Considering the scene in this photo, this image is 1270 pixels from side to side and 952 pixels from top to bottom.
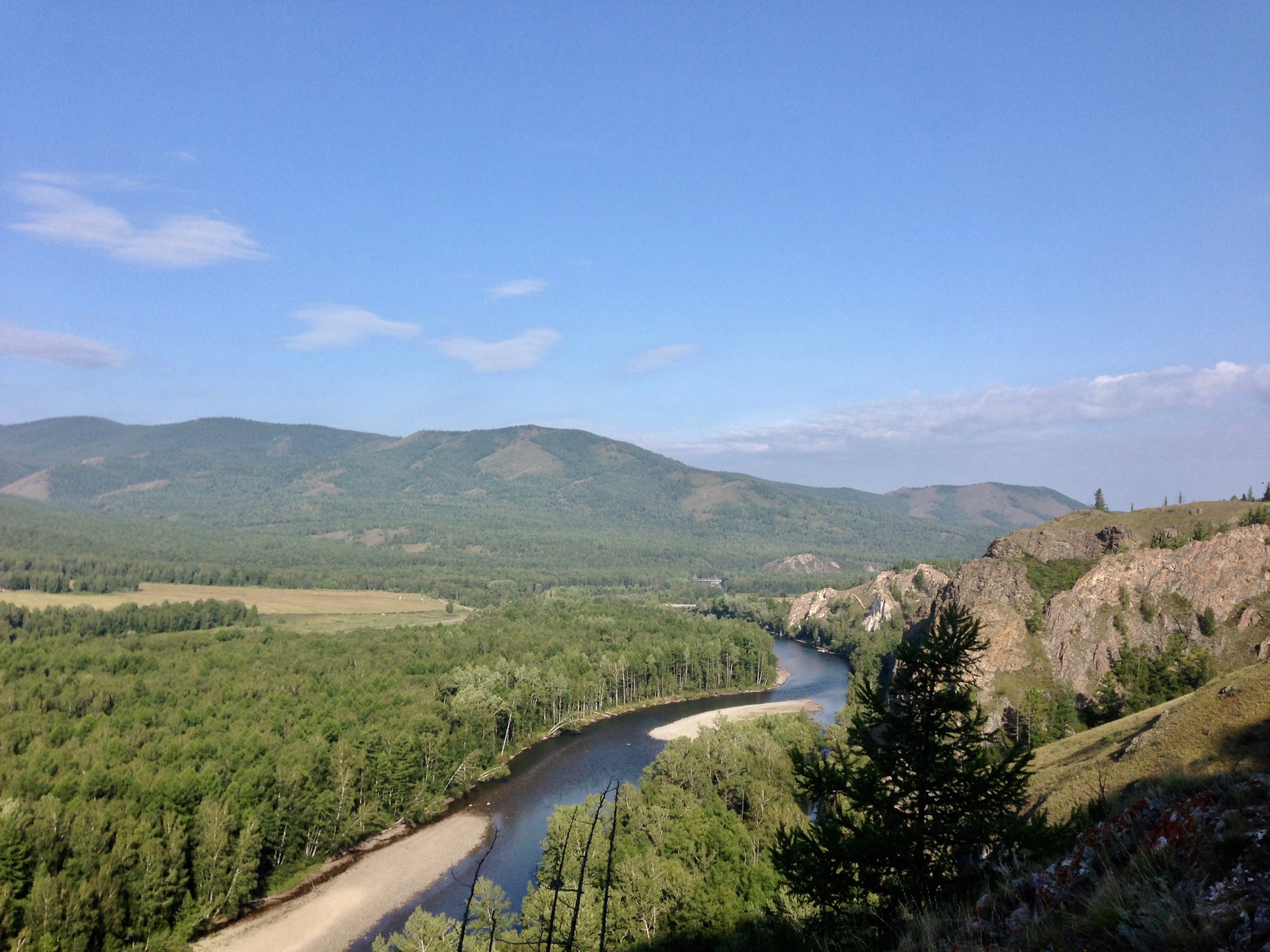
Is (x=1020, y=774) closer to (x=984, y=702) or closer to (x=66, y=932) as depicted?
(x=66, y=932)

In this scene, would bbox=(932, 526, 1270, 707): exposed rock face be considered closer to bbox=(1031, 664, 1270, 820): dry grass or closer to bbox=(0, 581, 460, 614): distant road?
bbox=(1031, 664, 1270, 820): dry grass

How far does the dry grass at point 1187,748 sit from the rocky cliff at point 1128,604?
4319 cm

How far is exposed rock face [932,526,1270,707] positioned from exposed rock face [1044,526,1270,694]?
7 cm

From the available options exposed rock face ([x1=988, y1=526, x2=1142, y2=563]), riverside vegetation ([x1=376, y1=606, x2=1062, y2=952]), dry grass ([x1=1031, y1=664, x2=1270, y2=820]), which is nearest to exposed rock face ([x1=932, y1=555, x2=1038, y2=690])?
exposed rock face ([x1=988, y1=526, x2=1142, y2=563])

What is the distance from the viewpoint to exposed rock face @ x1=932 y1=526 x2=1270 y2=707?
6175 cm

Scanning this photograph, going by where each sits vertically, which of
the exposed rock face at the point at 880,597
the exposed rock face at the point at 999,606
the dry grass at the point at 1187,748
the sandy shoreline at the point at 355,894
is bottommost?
the sandy shoreline at the point at 355,894

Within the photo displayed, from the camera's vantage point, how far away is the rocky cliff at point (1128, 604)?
6094 cm

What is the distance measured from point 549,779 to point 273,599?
9808 centimetres

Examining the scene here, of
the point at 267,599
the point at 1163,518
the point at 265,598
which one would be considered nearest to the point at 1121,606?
the point at 1163,518

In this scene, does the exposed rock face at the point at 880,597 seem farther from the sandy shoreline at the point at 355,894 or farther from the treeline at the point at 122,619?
the treeline at the point at 122,619

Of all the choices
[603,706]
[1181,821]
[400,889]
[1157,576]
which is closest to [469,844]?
[400,889]

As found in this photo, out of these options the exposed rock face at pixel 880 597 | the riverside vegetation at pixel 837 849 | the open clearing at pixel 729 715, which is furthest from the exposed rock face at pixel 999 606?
the riverside vegetation at pixel 837 849

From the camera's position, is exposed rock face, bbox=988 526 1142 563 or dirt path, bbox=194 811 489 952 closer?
dirt path, bbox=194 811 489 952

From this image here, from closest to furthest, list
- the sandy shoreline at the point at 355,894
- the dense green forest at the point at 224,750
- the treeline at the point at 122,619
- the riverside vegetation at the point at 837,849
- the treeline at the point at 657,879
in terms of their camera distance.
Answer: the riverside vegetation at the point at 837,849 < the treeline at the point at 657,879 < the dense green forest at the point at 224,750 < the sandy shoreline at the point at 355,894 < the treeline at the point at 122,619
